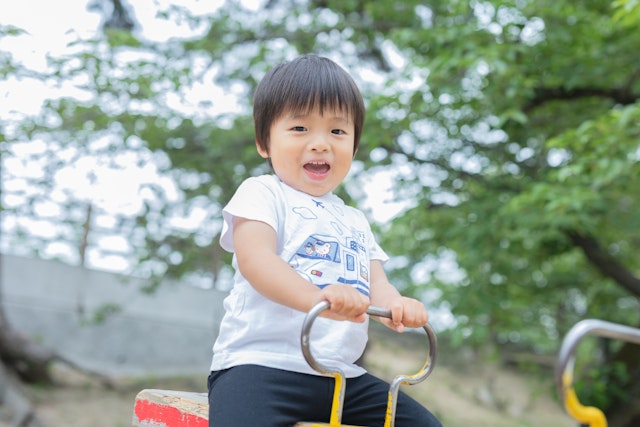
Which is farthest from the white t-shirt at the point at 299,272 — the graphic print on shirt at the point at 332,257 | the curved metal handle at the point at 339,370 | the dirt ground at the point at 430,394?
the dirt ground at the point at 430,394

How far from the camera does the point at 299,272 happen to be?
58.4 inches

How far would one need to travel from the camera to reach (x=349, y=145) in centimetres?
161

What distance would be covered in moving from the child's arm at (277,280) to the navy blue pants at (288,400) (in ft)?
0.55

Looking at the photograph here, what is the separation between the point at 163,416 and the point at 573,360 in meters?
1.07

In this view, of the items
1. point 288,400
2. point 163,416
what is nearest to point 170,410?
point 163,416

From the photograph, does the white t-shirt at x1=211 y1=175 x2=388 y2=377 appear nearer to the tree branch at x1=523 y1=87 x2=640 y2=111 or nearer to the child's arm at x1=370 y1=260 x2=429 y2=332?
the child's arm at x1=370 y1=260 x2=429 y2=332

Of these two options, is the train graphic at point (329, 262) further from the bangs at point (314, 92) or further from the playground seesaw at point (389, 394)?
the bangs at point (314, 92)

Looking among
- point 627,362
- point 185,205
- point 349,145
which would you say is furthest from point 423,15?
point 349,145

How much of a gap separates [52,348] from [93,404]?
850 millimetres

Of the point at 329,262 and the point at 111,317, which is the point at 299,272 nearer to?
the point at 329,262

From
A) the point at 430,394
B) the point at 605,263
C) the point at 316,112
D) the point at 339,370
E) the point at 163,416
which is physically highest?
the point at 605,263

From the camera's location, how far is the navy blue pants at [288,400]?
1.37 metres

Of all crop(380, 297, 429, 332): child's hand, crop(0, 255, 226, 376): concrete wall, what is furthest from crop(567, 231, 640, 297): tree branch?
crop(380, 297, 429, 332): child's hand

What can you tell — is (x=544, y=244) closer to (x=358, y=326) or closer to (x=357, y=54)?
(x=357, y=54)
